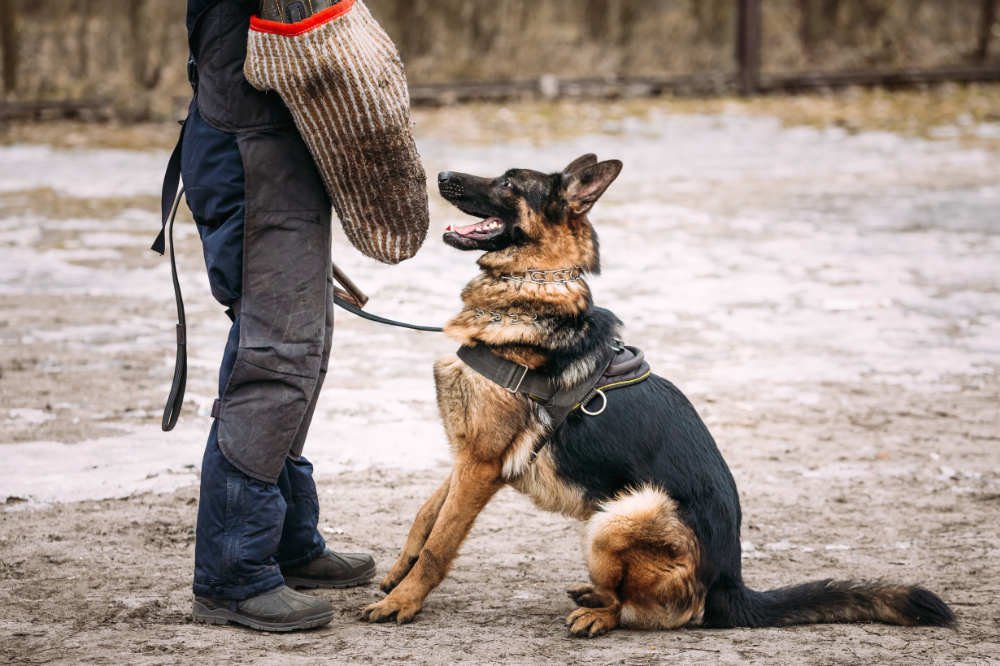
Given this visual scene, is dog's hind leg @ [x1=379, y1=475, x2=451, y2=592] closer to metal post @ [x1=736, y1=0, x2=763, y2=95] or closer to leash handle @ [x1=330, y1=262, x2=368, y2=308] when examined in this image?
leash handle @ [x1=330, y1=262, x2=368, y2=308]

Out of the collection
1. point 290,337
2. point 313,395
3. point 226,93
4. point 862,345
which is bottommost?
point 862,345

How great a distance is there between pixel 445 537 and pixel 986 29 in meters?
16.6

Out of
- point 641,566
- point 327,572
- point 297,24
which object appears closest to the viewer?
point 297,24

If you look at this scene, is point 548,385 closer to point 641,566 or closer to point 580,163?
point 641,566

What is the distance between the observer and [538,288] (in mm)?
3994

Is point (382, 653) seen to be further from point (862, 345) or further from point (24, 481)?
point (862, 345)

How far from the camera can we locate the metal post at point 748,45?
664 inches

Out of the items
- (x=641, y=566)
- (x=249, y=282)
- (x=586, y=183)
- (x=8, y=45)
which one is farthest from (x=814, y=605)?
(x=8, y=45)

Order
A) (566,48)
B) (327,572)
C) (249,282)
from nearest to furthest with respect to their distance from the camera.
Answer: (249,282), (327,572), (566,48)

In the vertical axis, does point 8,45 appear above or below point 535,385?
above

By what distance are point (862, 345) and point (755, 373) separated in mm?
933

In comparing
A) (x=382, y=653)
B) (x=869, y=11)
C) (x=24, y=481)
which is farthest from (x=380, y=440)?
(x=869, y=11)

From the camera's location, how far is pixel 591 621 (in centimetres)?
372

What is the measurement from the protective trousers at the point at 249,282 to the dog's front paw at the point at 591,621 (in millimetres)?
935
